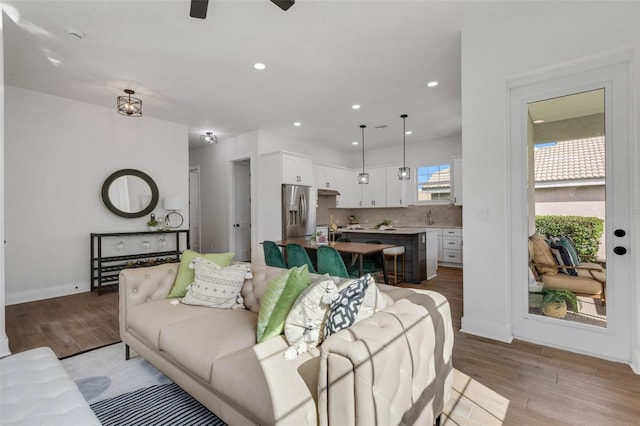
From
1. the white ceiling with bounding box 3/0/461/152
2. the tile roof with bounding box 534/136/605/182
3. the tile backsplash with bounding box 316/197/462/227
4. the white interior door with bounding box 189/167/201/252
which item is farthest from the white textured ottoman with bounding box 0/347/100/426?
the tile backsplash with bounding box 316/197/462/227

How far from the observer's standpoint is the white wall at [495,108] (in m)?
2.51

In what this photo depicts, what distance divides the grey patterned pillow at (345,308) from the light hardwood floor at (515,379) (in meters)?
0.88

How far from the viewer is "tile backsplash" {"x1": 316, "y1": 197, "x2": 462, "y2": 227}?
7.03m

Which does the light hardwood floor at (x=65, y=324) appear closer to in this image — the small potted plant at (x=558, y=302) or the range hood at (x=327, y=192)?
the small potted plant at (x=558, y=302)

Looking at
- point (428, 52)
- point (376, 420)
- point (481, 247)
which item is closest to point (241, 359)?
point (376, 420)

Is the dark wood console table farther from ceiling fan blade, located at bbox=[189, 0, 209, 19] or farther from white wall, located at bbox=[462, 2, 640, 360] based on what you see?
white wall, located at bbox=[462, 2, 640, 360]

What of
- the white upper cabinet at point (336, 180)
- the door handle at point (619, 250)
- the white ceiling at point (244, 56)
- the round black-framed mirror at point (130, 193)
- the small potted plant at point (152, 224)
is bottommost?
the door handle at point (619, 250)

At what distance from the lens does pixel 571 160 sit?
268 cm

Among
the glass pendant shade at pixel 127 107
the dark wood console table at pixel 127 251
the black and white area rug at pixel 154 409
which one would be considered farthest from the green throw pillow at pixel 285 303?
the dark wood console table at pixel 127 251

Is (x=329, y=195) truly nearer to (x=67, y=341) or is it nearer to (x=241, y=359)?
(x=67, y=341)

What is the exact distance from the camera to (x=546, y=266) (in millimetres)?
2797

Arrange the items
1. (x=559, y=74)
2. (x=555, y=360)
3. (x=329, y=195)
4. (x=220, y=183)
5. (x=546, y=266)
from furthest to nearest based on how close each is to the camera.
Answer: (x=329, y=195) < (x=220, y=183) < (x=546, y=266) < (x=559, y=74) < (x=555, y=360)

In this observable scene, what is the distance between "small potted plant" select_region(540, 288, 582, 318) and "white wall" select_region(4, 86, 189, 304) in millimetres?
5736

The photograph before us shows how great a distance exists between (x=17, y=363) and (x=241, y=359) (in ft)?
4.15
